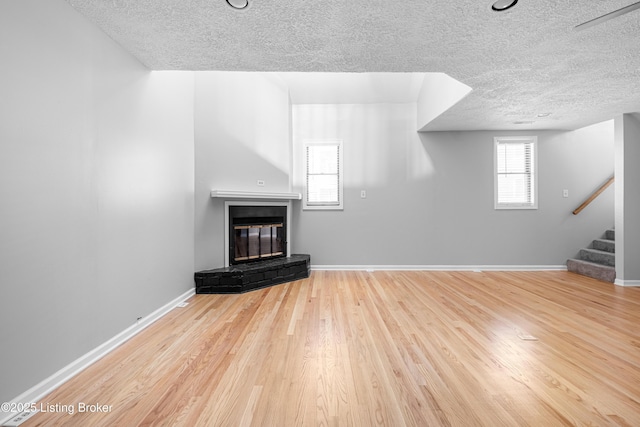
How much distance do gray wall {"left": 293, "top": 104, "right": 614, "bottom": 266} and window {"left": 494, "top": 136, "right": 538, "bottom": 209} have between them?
0.39ft

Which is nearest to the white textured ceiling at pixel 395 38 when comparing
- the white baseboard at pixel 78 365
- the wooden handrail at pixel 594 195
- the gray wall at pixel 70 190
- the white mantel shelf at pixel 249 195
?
the gray wall at pixel 70 190

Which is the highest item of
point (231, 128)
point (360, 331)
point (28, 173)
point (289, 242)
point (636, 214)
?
point (231, 128)

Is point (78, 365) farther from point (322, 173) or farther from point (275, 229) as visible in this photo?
point (322, 173)

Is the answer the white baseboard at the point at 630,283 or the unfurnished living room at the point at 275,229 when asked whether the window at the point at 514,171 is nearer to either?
the unfurnished living room at the point at 275,229

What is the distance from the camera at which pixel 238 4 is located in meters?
1.64

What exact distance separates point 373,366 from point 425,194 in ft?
11.7

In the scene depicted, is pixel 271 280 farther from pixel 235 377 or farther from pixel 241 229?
pixel 235 377

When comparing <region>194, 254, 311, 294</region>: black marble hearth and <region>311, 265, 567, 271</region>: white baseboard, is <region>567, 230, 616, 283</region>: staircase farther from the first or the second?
<region>194, 254, 311, 294</region>: black marble hearth

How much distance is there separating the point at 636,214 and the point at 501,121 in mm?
2090

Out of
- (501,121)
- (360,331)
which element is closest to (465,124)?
(501,121)

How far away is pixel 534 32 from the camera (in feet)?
6.35

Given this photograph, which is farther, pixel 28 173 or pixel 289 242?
pixel 289 242

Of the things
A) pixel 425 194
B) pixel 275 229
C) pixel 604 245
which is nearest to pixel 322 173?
pixel 275 229

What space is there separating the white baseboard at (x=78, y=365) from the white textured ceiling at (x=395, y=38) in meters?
2.16
